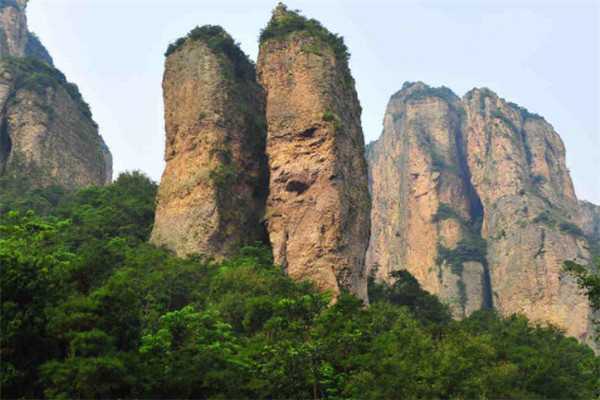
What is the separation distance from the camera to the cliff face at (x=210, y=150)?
38.7 meters

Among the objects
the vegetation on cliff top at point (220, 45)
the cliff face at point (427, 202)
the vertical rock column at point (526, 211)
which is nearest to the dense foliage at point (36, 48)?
the vegetation on cliff top at point (220, 45)

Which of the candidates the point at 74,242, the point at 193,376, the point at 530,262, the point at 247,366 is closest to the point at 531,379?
the point at 247,366

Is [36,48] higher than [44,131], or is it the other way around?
[36,48]

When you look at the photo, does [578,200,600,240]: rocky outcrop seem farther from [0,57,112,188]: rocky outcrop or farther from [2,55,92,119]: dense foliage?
[2,55,92,119]: dense foliage

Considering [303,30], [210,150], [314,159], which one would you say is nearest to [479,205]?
[303,30]

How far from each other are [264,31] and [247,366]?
2778 cm

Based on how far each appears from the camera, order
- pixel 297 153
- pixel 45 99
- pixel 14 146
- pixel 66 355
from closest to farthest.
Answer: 1. pixel 66 355
2. pixel 297 153
3. pixel 14 146
4. pixel 45 99

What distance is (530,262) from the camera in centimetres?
6788

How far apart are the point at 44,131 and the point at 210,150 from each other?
19.4 m

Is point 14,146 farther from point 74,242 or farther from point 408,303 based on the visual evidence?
point 408,303

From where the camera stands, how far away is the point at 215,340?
77.6 ft

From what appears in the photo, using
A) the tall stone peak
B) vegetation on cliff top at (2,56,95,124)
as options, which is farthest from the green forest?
vegetation on cliff top at (2,56,95,124)

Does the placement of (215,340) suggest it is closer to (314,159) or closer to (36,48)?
(314,159)

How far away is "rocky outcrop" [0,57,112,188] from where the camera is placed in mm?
50594
